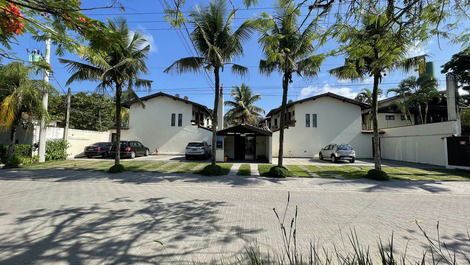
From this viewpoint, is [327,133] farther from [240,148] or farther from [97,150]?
[97,150]

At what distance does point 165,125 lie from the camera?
21.9m

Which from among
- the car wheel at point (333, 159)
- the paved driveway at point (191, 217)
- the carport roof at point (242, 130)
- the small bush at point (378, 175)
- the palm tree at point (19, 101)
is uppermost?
the palm tree at point (19, 101)

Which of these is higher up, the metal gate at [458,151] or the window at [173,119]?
the window at [173,119]

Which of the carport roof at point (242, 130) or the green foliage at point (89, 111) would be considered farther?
the green foliage at point (89, 111)

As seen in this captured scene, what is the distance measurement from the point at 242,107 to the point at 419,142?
1675cm

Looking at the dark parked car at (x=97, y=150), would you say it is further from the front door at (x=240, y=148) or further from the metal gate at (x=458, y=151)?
the metal gate at (x=458, y=151)

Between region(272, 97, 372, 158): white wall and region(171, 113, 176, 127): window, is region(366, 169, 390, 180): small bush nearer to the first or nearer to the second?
region(272, 97, 372, 158): white wall

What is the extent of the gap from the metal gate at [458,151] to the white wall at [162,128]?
19240 mm

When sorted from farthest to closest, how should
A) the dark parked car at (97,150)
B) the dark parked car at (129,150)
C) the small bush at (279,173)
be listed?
1. the dark parked car at (97,150)
2. the dark parked car at (129,150)
3. the small bush at (279,173)

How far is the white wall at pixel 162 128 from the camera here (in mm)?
21562

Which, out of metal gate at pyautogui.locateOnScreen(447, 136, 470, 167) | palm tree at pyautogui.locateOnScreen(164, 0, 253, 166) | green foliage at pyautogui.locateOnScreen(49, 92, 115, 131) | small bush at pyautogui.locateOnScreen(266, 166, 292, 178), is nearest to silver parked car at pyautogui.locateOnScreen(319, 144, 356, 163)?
metal gate at pyautogui.locateOnScreen(447, 136, 470, 167)

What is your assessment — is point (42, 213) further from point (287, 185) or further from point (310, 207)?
point (287, 185)

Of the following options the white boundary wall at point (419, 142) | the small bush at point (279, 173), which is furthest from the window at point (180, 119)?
the white boundary wall at point (419, 142)

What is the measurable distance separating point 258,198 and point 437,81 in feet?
90.0
